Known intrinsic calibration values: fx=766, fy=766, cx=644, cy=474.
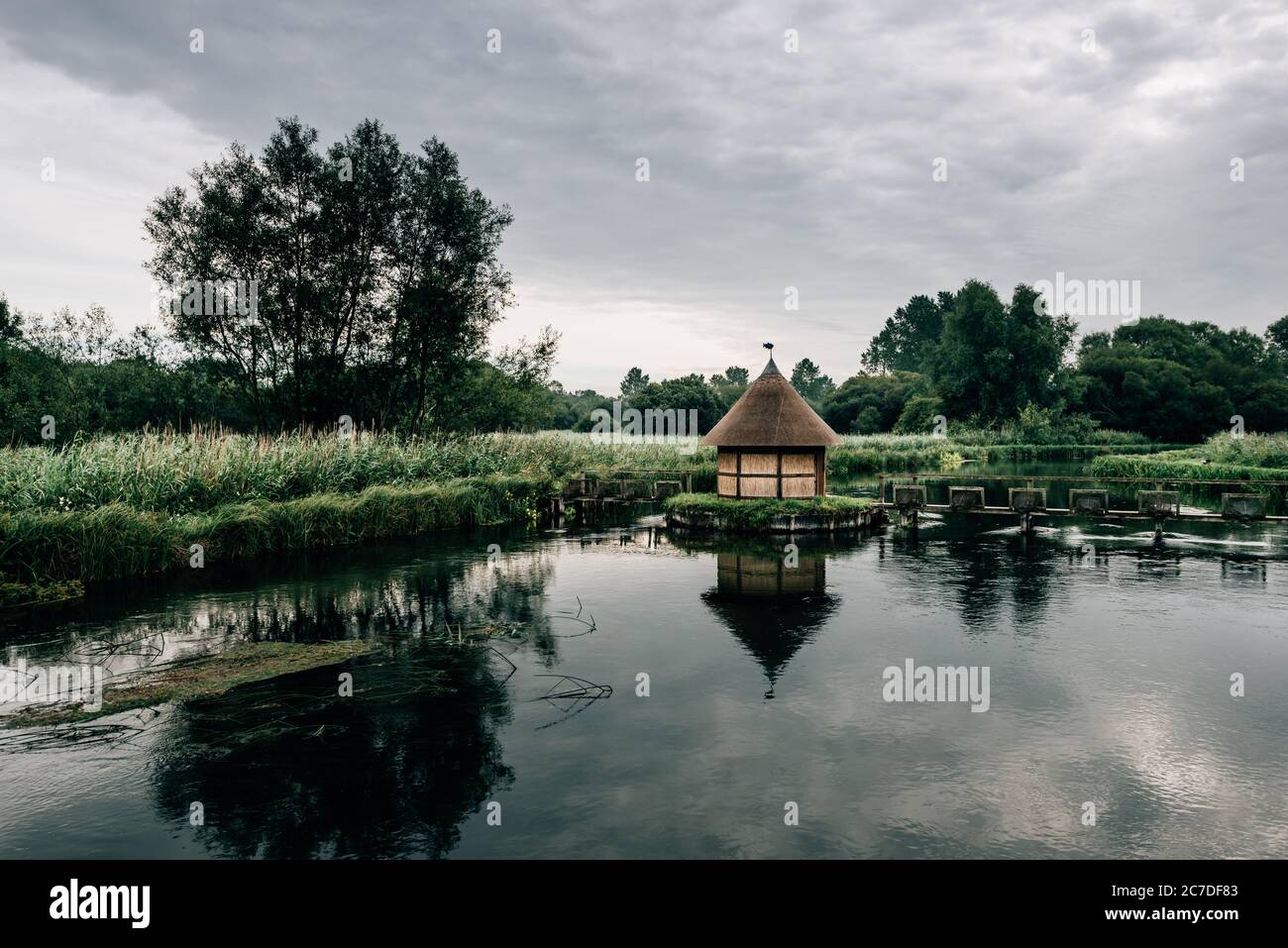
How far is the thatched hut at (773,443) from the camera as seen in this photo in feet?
73.0

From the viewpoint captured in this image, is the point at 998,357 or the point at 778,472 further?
the point at 998,357

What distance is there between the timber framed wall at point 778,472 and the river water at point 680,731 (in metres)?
8.94

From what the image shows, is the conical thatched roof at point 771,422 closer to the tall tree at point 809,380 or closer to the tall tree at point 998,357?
the tall tree at point 998,357

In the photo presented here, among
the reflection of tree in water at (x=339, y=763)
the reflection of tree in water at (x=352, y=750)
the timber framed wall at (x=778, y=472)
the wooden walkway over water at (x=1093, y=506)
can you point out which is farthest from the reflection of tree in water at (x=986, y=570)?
the reflection of tree in water at (x=339, y=763)

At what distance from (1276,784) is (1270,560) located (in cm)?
1347

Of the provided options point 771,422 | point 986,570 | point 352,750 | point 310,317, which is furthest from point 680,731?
point 310,317

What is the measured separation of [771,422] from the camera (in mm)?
22391

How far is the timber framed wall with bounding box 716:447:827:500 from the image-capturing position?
894 inches

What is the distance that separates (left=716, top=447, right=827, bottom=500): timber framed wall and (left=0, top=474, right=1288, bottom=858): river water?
29.3ft

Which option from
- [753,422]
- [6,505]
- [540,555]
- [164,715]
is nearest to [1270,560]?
[753,422]

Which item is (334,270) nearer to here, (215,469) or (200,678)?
(215,469)

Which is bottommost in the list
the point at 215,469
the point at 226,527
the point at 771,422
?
the point at 226,527

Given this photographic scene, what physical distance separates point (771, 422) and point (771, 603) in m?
10.4
